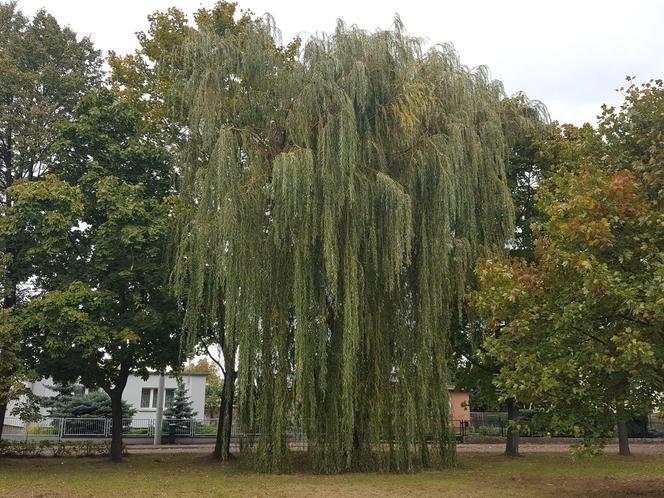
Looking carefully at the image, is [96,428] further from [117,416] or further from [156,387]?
[117,416]

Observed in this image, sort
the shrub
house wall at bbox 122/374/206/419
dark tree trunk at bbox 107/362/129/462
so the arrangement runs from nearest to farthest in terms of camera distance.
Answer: dark tree trunk at bbox 107/362/129/462 → the shrub → house wall at bbox 122/374/206/419

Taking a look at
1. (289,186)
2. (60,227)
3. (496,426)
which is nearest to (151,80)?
(60,227)

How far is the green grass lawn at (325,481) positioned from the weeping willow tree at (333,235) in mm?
1074

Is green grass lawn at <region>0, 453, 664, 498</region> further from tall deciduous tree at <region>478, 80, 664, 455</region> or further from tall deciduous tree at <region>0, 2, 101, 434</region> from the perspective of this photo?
tall deciduous tree at <region>0, 2, 101, 434</region>

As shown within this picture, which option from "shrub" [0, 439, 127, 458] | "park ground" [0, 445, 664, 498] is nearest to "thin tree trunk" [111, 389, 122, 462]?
"park ground" [0, 445, 664, 498]

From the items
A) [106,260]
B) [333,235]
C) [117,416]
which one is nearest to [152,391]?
[117,416]

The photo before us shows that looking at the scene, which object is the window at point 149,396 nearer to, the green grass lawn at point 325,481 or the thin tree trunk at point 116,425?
the thin tree trunk at point 116,425

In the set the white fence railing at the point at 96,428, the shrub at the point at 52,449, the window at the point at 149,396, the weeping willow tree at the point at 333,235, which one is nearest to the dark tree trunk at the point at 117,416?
the shrub at the point at 52,449

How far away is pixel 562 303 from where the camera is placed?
33.2ft

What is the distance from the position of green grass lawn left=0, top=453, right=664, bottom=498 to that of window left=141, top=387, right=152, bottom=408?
23.4m

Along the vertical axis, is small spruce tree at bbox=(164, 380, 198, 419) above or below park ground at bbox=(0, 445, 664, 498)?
above

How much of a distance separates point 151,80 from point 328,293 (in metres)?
11.7

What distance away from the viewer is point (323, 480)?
13.5 m

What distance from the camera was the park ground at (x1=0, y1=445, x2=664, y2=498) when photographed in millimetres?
12141
